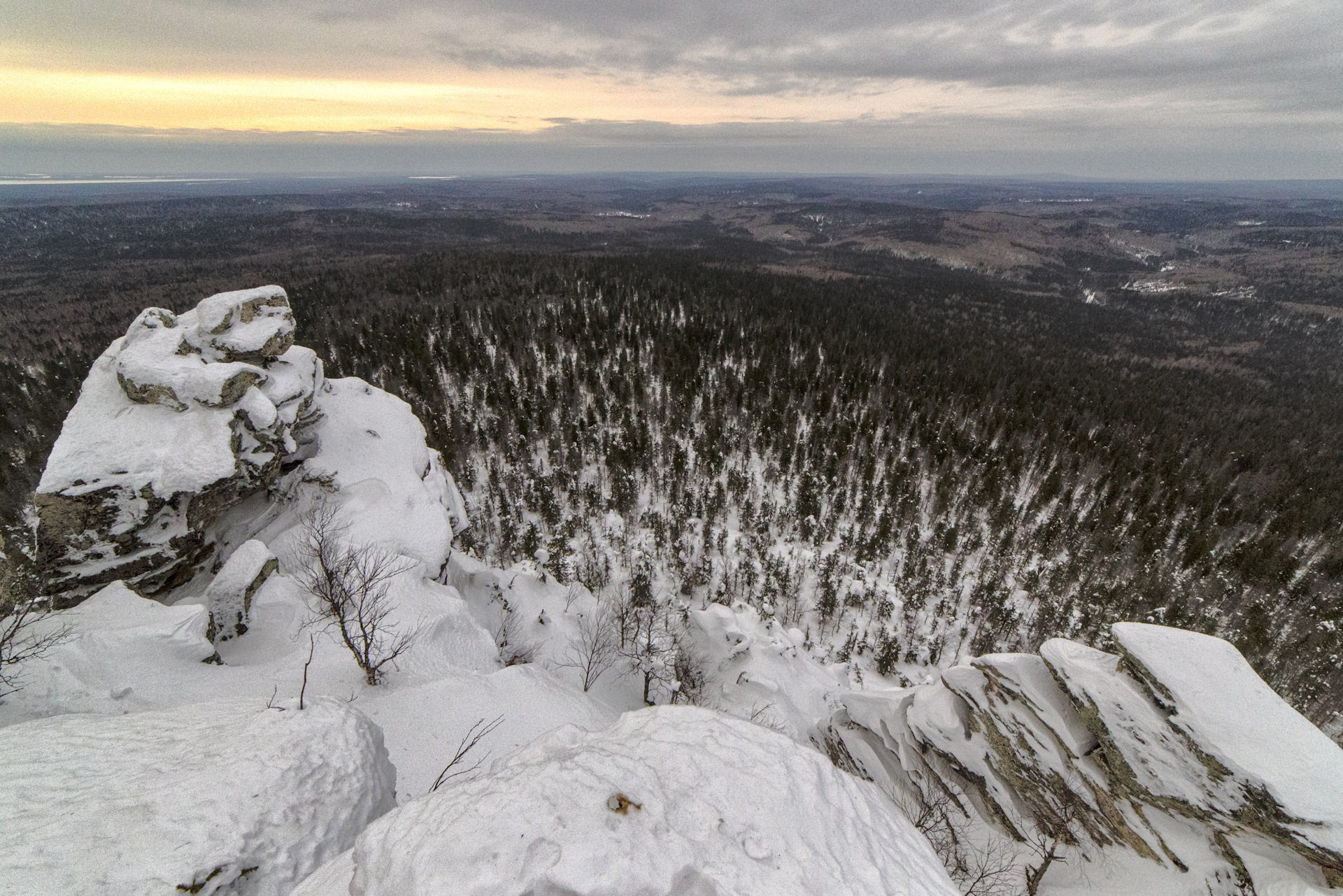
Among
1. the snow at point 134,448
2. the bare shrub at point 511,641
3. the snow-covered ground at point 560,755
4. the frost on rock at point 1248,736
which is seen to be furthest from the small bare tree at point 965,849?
the snow at point 134,448

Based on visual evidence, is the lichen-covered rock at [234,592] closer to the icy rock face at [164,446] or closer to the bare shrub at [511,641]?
the icy rock face at [164,446]

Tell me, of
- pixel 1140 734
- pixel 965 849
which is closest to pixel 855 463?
pixel 965 849

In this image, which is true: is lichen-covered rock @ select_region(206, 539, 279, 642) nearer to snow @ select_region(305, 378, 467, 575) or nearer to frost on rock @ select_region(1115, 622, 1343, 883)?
snow @ select_region(305, 378, 467, 575)

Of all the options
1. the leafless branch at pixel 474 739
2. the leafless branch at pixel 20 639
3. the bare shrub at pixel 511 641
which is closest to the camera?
the leafless branch at pixel 20 639

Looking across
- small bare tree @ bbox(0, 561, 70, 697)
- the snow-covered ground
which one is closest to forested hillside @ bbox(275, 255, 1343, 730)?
the snow-covered ground

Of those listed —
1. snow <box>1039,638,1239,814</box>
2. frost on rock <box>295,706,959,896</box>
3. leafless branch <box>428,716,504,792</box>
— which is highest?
frost on rock <box>295,706,959,896</box>

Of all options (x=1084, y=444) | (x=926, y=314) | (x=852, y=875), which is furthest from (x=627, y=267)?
(x=852, y=875)

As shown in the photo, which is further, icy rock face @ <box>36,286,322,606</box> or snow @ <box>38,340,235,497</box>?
snow @ <box>38,340,235,497</box>

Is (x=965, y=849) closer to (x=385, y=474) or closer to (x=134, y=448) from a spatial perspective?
(x=385, y=474)
